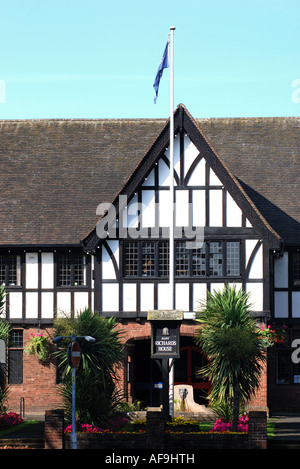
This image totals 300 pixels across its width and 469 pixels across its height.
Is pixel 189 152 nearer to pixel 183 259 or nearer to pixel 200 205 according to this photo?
pixel 200 205

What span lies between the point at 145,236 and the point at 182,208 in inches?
68.6

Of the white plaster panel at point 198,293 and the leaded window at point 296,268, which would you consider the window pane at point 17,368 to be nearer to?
the white plaster panel at point 198,293

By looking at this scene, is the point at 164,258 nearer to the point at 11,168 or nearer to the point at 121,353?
the point at 121,353

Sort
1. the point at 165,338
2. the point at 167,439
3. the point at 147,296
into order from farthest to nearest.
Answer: the point at 147,296 → the point at 165,338 → the point at 167,439

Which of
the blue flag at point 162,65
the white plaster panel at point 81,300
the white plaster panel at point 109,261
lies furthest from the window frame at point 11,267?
the blue flag at point 162,65

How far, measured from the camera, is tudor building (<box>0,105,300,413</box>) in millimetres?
34188

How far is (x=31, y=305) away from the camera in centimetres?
3594

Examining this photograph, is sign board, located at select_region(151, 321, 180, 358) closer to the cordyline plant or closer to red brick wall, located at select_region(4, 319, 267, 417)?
the cordyline plant

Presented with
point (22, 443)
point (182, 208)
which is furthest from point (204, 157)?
point (22, 443)

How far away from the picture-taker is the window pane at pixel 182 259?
3472cm

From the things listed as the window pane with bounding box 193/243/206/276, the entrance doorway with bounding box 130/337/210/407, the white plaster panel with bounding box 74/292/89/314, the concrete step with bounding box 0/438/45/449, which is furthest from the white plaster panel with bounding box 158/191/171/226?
the concrete step with bounding box 0/438/45/449

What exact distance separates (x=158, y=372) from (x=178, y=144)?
30.3 feet

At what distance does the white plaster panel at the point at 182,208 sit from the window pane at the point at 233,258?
1.85 meters
